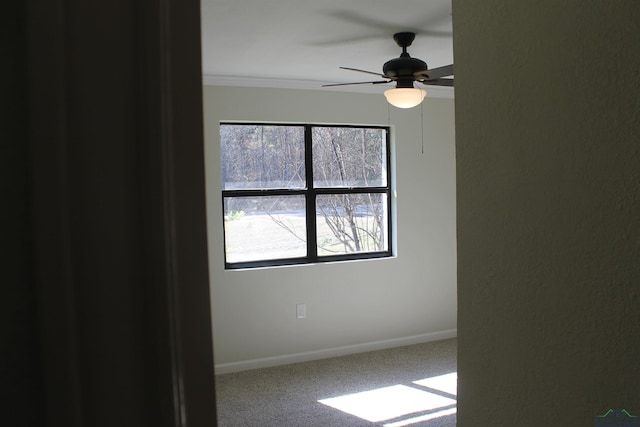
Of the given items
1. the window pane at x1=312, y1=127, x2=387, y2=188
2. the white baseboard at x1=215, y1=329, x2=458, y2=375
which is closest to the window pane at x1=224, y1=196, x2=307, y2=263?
the window pane at x1=312, y1=127, x2=387, y2=188

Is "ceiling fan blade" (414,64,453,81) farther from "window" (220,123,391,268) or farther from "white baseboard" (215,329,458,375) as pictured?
"white baseboard" (215,329,458,375)

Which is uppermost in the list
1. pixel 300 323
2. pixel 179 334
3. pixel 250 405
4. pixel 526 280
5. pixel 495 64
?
pixel 495 64

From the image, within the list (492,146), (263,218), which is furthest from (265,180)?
(492,146)

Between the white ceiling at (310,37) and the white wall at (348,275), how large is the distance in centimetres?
32

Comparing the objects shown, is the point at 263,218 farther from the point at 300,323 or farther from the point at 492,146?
the point at 492,146

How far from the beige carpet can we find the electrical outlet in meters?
0.39

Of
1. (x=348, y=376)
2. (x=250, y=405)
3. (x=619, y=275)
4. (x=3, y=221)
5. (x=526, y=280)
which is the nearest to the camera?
(x=3, y=221)

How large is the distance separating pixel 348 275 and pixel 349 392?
3.56 feet

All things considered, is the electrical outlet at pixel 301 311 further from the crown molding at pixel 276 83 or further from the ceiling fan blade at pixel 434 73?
the ceiling fan blade at pixel 434 73

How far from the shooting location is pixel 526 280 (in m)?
1.07

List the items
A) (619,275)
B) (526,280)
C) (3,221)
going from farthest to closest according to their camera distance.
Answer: (526,280)
(619,275)
(3,221)

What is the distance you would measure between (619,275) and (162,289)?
0.88 metres

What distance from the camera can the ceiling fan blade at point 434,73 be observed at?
2312mm

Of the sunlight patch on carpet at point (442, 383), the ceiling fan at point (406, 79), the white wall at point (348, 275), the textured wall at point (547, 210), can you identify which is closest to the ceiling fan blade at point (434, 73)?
the ceiling fan at point (406, 79)
